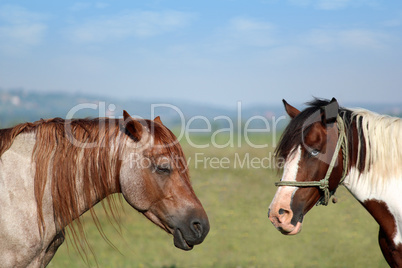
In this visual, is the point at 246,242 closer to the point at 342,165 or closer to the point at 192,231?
the point at 342,165

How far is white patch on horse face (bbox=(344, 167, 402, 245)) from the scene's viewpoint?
11.6ft

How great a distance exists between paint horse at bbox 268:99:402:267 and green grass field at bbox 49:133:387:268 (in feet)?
8.91

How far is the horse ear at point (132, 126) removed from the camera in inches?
132

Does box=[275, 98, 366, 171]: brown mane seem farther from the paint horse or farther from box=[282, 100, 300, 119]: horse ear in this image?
box=[282, 100, 300, 119]: horse ear

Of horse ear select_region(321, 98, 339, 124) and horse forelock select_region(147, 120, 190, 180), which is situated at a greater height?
horse ear select_region(321, 98, 339, 124)

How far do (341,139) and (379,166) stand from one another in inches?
16.7

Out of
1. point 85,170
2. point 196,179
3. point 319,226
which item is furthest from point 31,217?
point 196,179

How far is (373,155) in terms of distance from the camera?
141 inches

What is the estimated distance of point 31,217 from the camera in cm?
326

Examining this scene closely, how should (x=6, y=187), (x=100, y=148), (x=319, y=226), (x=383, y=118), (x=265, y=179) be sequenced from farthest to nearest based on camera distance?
(x=265, y=179), (x=319, y=226), (x=383, y=118), (x=100, y=148), (x=6, y=187)

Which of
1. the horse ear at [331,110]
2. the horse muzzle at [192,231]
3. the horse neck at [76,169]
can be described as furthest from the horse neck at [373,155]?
the horse neck at [76,169]

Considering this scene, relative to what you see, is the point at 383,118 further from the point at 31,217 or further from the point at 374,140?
the point at 31,217

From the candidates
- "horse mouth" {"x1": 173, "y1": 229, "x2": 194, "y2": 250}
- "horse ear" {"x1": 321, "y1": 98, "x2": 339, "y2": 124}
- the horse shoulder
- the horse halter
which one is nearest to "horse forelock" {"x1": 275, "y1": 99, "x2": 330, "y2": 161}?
"horse ear" {"x1": 321, "y1": 98, "x2": 339, "y2": 124}

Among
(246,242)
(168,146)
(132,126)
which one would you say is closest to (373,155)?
(168,146)
